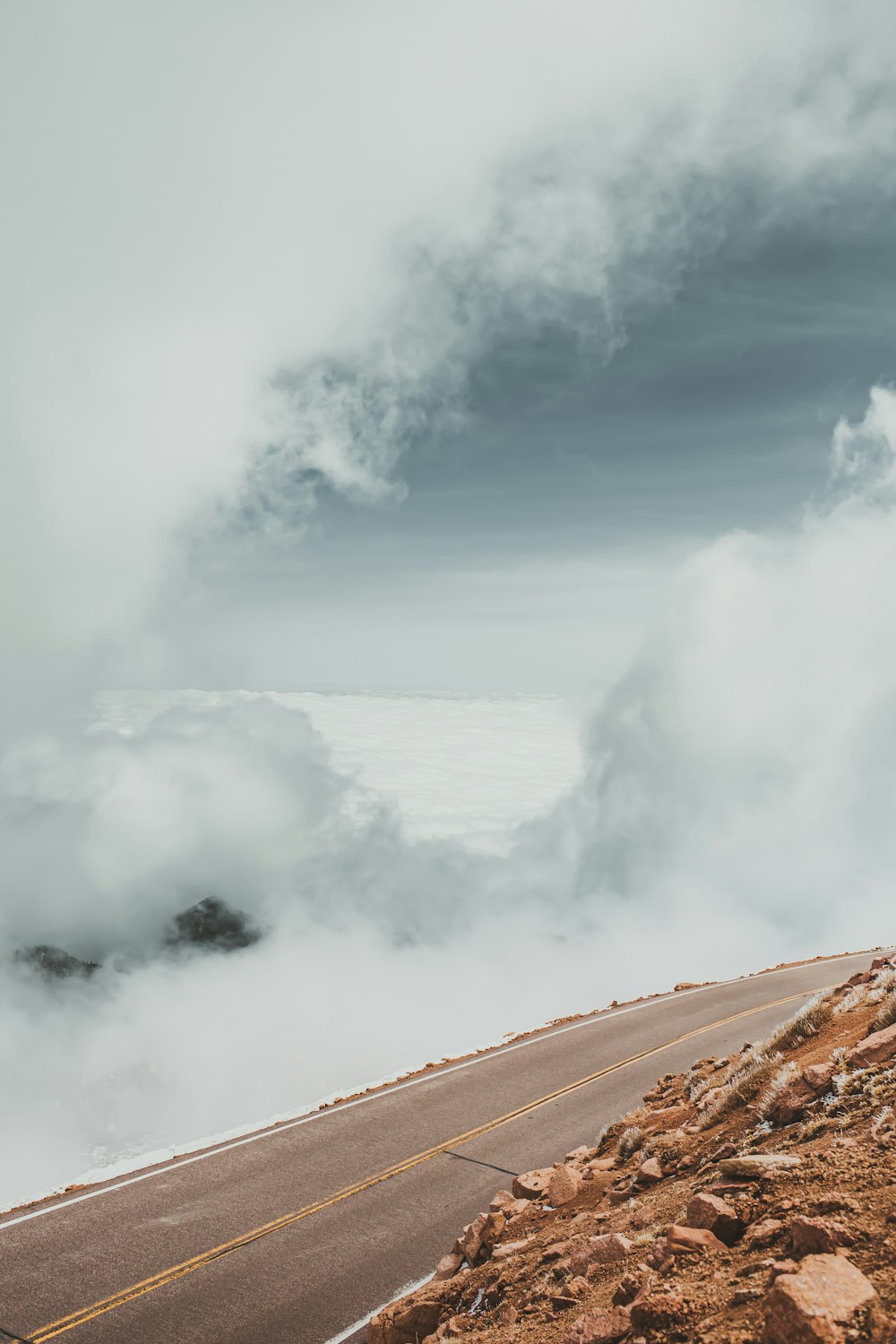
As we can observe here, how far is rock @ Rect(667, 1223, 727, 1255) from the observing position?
18.7ft

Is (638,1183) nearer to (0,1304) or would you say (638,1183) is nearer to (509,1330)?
(509,1330)

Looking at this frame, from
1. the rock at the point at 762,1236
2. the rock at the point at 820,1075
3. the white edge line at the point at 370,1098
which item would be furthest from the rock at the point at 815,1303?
the white edge line at the point at 370,1098

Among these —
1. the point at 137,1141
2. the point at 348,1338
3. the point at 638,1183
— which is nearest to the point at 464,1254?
the point at 348,1338

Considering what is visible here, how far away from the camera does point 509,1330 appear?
22.1 feet

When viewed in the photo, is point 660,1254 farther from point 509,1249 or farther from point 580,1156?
point 580,1156

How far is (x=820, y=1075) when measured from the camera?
29.2 feet

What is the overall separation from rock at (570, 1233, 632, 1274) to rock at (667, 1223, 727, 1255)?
4.22 feet

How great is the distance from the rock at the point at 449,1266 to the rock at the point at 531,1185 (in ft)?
4.78

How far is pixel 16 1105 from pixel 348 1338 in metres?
242

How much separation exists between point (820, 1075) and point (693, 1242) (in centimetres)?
404

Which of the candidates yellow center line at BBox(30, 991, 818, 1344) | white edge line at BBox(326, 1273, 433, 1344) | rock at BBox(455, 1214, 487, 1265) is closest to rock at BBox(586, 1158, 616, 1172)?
rock at BBox(455, 1214, 487, 1265)

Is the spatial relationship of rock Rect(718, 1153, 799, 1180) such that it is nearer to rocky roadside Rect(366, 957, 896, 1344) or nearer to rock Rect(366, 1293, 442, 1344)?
rocky roadside Rect(366, 957, 896, 1344)

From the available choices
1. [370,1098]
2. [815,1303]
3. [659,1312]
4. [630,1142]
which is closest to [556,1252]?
[659,1312]

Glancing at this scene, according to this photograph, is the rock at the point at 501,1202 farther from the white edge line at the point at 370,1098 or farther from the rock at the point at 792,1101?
the white edge line at the point at 370,1098
